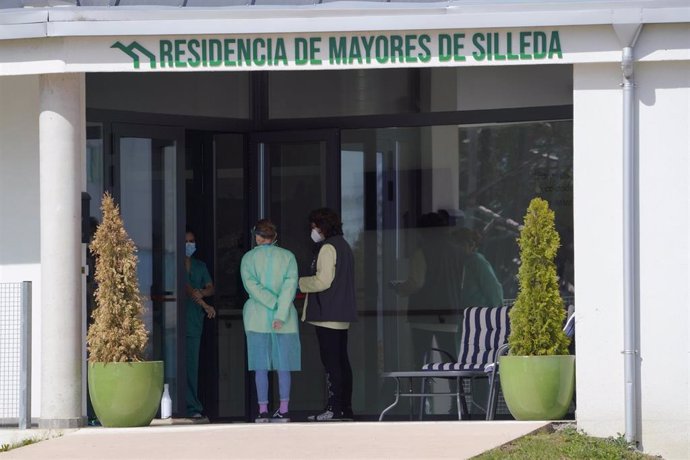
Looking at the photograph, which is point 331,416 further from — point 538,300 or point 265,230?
point 538,300

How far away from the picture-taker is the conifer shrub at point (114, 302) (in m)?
10.9

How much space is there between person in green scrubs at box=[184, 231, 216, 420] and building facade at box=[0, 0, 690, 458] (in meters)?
0.23

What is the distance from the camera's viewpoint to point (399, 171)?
44.9 feet

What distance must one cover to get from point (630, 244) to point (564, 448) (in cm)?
166

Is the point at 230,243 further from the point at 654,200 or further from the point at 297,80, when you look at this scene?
the point at 654,200

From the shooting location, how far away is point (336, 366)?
12.4 m

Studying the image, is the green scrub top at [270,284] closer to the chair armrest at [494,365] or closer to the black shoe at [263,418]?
the black shoe at [263,418]

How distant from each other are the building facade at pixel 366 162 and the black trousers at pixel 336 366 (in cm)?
112

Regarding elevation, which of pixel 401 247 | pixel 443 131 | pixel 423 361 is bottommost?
pixel 423 361

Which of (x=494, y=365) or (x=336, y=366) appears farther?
(x=336, y=366)

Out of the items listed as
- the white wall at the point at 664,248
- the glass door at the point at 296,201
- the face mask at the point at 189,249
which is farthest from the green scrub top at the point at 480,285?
the white wall at the point at 664,248

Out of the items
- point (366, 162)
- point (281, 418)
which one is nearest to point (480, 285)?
point (366, 162)

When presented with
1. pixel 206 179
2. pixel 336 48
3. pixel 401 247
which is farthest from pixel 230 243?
pixel 336 48

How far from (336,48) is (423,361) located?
371cm
